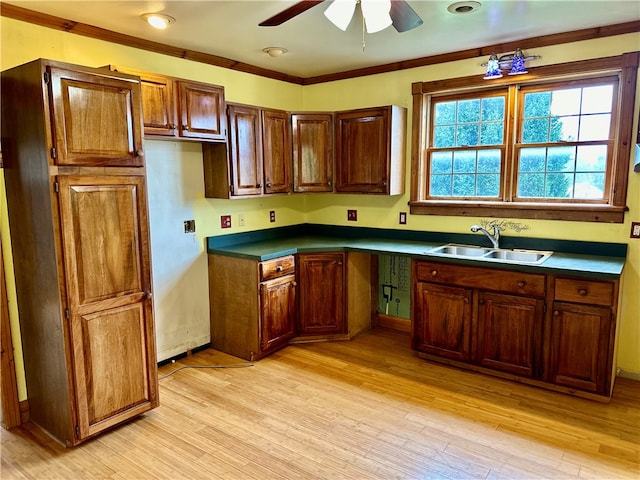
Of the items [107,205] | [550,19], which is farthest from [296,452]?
[550,19]

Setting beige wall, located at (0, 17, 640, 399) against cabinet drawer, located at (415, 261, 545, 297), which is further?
cabinet drawer, located at (415, 261, 545, 297)

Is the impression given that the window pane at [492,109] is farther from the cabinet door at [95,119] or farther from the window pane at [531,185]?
the cabinet door at [95,119]

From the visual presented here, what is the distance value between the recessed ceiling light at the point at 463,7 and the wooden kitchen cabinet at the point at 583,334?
1720 millimetres

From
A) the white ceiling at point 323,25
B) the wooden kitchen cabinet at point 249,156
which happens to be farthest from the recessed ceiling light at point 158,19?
the wooden kitchen cabinet at point 249,156

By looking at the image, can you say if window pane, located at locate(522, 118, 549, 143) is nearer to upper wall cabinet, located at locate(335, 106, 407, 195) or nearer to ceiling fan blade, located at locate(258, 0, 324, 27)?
upper wall cabinet, located at locate(335, 106, 407, 195)

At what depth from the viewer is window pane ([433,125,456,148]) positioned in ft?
12.0

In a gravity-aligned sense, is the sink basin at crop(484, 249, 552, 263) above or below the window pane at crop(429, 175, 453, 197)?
below

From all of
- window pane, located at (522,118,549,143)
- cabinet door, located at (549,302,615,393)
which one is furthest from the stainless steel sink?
window pane, located at (522,118,549,143)

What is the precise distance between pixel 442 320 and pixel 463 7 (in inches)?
81.8

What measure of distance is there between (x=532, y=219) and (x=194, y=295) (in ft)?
8.92

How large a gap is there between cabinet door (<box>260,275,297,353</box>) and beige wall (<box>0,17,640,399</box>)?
68cm

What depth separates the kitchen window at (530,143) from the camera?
117 inches

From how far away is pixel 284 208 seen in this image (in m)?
4.27

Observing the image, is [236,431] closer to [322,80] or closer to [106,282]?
Result: [106,282]
